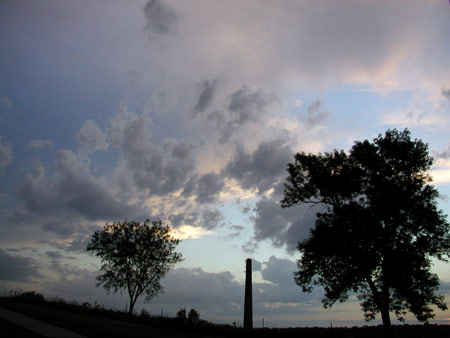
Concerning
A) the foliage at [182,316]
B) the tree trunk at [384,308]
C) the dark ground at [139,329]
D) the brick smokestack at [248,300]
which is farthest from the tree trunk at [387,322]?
the brick smokestack at [248,300]

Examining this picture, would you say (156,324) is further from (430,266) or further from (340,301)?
(430,266)

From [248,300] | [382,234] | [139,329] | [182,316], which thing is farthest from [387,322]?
[248,300]

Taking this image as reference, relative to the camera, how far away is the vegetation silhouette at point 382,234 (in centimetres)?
2595

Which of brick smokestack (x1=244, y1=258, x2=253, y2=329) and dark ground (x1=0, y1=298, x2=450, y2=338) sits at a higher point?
brick smokestack (x1=244, y1=258, x2=253, y2=329)

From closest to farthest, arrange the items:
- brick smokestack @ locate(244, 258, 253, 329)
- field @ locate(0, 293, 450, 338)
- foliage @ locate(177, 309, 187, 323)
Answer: field @ locate(0, 293, 450, 338) → foliage @ locate(177, 309, 187, 323) → brick smokestack @ locate(244, 258, 253, 329)

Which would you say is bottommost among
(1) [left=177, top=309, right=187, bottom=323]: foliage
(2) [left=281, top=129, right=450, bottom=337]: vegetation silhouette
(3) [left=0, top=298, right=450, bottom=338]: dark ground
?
(3) [left=0, top=298, right=450, bottom=338]: dark ground

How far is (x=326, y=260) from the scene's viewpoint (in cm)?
2870

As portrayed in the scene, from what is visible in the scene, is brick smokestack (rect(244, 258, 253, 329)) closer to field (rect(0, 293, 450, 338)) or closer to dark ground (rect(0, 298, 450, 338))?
field (rect(0, 293, 450, 338))

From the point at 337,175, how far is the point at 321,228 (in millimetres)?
5378

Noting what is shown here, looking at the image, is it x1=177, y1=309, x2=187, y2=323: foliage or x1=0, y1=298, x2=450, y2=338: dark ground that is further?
x1=177, y1=309, x2=187, y2=323: foliage

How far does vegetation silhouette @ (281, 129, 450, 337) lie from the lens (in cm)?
2595

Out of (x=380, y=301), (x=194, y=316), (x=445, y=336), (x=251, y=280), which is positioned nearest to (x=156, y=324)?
(x=194, y=316)

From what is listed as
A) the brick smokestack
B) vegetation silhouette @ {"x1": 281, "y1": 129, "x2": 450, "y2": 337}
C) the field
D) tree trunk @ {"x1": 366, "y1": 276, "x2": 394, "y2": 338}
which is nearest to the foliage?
the field

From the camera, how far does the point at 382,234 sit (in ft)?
88.5
